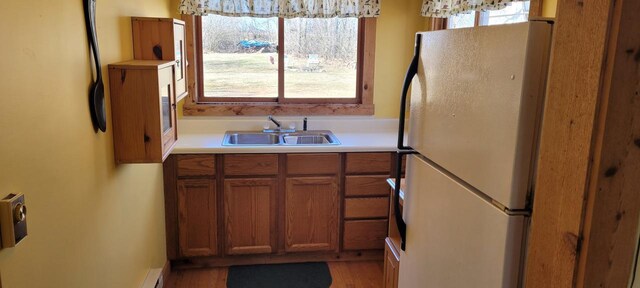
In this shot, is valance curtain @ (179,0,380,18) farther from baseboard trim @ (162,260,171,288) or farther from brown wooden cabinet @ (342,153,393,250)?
baseboard trim @ (162,260,171,288)

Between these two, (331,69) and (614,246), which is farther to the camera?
(331,69)

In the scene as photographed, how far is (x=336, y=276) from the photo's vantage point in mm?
3016

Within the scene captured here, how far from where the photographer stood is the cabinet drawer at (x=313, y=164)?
9.78ft

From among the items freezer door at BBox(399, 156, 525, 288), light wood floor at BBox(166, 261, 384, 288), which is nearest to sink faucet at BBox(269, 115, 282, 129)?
light wood floor at BBox(166, 261, 384, 288)

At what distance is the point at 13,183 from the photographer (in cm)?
113

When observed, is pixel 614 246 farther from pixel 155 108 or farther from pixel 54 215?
pixel 155 108

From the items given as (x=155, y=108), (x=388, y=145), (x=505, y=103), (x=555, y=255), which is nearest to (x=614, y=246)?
(x=555, y=255)

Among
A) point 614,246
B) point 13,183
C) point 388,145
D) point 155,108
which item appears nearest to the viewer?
point 614,246

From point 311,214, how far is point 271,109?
2.92 feet

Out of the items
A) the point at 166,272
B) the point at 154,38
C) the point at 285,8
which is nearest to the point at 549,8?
the point at 285,8

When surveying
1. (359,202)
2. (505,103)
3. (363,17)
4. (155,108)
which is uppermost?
(363,17)

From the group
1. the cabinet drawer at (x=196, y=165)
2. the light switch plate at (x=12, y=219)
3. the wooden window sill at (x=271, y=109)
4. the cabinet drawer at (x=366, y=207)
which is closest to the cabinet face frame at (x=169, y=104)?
the cabinet drawer at (x=196, y=165)

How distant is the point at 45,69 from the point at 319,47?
2363 millimetres

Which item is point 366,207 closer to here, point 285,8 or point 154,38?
point 285,8
